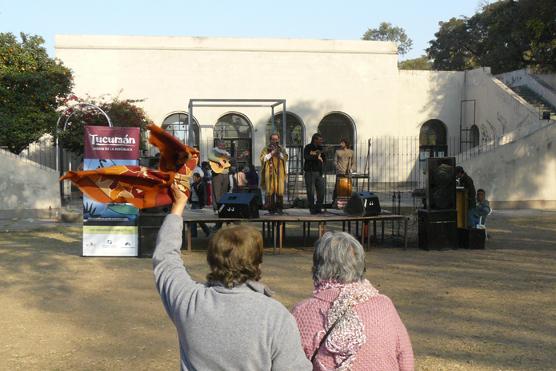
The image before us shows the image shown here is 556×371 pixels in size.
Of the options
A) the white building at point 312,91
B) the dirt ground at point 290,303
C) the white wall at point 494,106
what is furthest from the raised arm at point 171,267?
the white wall at point 494,106

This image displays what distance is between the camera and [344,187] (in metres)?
15.9

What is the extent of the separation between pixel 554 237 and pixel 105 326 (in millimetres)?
10517

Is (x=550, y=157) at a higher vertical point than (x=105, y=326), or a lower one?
higher

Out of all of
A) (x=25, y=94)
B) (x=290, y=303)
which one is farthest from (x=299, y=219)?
(x=25, y=94)

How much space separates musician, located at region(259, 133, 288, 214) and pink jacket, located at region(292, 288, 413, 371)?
11.3 metres

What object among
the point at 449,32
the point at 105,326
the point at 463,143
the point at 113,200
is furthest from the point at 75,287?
the point at 449,32

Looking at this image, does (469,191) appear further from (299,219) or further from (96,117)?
(96,117)

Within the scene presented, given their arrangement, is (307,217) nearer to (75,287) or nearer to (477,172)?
(75,287)

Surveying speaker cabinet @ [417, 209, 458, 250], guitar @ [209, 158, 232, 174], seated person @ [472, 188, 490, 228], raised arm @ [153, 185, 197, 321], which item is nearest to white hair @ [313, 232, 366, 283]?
raised arm @ [153, 185, 197, 321]

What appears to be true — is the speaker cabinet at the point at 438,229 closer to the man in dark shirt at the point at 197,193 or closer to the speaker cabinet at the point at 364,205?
the speaker cabinet at the point at 364,205

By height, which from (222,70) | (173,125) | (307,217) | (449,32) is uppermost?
(449,32)

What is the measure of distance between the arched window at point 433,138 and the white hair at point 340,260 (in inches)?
1207

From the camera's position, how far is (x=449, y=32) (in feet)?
174

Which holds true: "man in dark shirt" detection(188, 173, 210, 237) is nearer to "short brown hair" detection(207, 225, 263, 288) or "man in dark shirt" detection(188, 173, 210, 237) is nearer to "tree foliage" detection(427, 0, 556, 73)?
"tree foliage" detection(427, 0, 556, 73)
